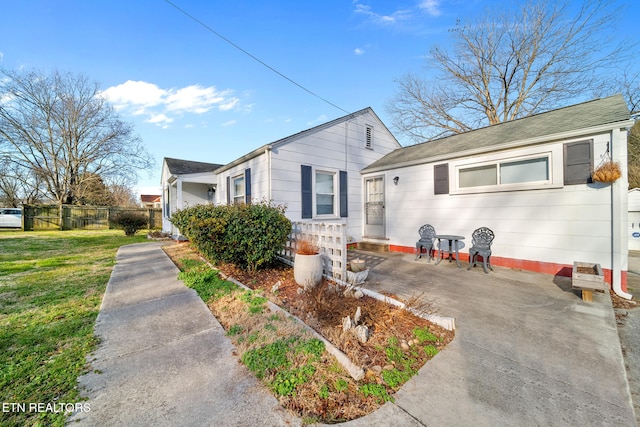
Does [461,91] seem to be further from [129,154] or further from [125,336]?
[129,154]

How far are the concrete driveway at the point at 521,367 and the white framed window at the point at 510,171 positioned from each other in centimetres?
225

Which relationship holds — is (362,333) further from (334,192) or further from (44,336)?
(334,192)

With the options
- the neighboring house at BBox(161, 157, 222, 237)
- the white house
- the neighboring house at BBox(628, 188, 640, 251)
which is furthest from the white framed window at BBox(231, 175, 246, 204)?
the neighboring house at BBox(628, 188, 640, 251)

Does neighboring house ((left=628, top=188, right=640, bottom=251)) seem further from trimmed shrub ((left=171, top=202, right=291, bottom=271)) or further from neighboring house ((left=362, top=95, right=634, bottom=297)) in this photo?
trimmed shrub ((left=171, top=202, right=291, bottom=271))

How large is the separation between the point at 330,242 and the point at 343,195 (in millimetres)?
3931

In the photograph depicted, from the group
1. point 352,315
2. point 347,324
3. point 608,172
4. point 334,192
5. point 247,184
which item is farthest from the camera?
point 334,192

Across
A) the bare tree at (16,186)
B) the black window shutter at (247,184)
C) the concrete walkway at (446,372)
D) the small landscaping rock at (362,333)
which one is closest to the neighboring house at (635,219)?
the concrete walkway at (446,372)

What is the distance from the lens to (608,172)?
13.1ft

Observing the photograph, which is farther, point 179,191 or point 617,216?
point 179,191

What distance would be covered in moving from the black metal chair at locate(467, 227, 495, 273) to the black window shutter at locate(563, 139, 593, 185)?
1.64 m

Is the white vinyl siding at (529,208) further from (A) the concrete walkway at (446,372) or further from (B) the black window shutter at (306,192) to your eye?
(B) the black window shutter at (306,192)

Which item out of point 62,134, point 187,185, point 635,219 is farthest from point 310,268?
point 62,134

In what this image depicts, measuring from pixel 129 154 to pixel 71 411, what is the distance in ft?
85.5

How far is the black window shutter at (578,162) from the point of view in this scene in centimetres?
441
